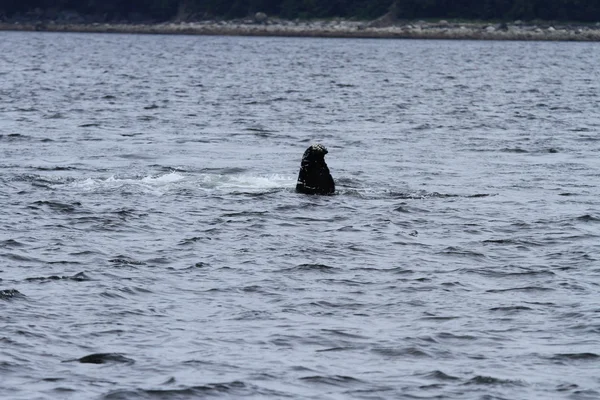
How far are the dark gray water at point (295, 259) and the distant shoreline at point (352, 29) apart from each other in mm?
119129

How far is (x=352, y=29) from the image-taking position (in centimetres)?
17100

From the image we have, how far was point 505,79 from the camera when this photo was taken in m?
79.1

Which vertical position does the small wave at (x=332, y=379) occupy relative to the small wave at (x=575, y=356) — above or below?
above

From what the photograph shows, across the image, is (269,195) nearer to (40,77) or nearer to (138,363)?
(138,363)

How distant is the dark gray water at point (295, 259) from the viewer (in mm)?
14070

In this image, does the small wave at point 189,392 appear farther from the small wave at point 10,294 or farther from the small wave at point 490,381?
the small wave at point 10,294

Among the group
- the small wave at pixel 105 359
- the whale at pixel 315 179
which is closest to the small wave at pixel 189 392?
the small wave at pixel 105 359

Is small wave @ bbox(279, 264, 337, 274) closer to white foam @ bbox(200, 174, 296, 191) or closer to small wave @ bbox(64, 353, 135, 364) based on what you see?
small wave @ bbox(64, 353, 135, 364)

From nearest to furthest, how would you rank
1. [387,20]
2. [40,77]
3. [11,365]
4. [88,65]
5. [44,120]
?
[11,365] → [44,120] → [40,77] → [88,65] → [387,20]

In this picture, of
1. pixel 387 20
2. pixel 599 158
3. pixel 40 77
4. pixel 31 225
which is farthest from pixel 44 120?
pixel 387 20

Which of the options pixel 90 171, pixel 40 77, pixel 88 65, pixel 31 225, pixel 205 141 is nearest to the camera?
pixel 31 225

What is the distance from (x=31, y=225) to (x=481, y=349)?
1004cm

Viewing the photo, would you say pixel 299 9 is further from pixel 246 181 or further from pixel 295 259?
pixel 295 259

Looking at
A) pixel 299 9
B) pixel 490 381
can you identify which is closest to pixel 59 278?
pixel 490 381
